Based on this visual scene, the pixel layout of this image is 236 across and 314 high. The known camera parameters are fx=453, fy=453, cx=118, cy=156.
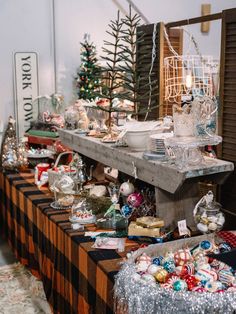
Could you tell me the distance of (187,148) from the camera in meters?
1.77

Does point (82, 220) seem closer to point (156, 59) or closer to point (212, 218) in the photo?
point (212, 218)

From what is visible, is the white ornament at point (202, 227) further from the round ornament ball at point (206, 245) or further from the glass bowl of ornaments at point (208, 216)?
the round ornament ball at point (206, 245)

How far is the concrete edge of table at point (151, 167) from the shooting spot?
1.76 m

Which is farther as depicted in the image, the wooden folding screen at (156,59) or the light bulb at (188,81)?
the light bulb at (188,81)

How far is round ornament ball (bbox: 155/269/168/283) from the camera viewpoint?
55.1 inches

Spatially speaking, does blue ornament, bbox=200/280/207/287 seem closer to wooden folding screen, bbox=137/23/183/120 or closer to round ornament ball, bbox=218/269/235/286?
round ornament ball, bbox=218/269/235/286

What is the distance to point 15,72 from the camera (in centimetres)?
377

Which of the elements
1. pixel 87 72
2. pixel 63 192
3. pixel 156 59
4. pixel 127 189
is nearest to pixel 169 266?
pixel 127 189

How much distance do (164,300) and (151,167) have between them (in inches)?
27.0

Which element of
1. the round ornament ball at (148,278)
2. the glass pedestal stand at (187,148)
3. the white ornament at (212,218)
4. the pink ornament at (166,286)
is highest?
the glass pedestal stand at (187,148)

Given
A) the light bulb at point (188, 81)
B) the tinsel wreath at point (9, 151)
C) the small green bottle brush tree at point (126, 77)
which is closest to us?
the small green bottle brush tree at point (126, 77)

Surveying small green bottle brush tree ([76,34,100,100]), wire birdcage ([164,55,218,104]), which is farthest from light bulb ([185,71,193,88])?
small green bottle brush tree ([76,34,100,100])

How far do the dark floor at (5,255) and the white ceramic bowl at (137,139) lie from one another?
1.68 metres

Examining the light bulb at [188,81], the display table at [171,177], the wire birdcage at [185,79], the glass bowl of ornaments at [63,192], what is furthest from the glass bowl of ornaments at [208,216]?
the light bulb at [188,81]
